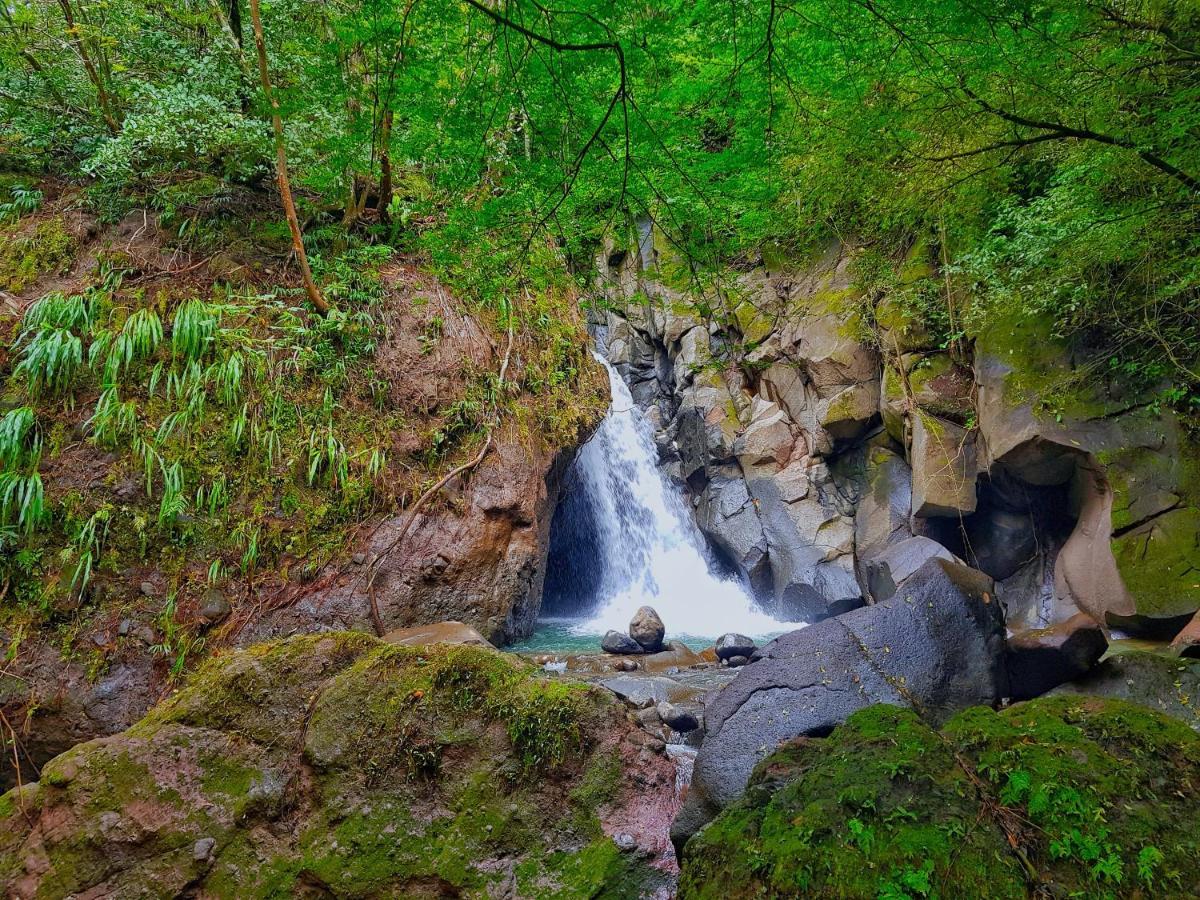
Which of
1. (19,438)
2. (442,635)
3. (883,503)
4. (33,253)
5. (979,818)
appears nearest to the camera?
(979,818)

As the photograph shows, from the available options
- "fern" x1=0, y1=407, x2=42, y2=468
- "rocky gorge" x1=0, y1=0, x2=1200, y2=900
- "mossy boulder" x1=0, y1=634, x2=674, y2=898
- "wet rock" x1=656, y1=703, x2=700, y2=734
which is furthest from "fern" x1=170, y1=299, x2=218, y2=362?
"wet rock" x1=656, y1=703, x2=700, y2=734

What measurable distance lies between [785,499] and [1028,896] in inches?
371

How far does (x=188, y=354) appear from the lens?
6.27m

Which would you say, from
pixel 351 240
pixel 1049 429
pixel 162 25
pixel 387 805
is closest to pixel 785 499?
pixel 1049 429

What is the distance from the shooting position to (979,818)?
1880mm

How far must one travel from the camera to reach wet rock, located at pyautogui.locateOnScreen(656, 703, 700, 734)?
5.27 metres

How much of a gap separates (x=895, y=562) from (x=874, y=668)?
4.33m

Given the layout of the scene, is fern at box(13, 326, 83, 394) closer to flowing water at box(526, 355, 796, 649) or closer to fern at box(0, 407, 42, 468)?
fern at box(0, 407, 42, 468)

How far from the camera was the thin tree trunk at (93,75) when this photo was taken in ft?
23.9

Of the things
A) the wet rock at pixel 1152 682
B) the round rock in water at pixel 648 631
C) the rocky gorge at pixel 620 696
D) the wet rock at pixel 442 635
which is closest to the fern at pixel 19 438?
the rocky gorge at pixel 620 696

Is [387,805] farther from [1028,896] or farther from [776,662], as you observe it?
[776,662]

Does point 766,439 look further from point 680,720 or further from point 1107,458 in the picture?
point 680,720

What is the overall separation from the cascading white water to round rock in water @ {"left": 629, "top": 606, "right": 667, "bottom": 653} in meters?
2.22

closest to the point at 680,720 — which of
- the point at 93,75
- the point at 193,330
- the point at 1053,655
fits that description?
the point at 1053,655
